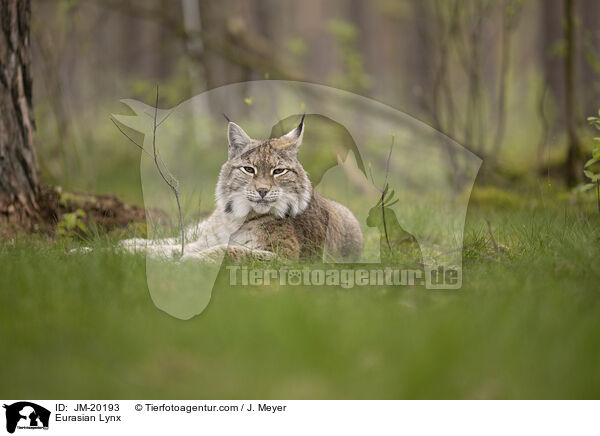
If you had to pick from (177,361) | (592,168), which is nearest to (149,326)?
(177,361)

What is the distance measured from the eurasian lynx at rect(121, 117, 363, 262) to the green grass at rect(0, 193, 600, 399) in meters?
0.70

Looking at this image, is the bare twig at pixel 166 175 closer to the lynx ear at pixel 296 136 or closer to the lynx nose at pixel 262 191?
the lynx nose at pixel 262 191

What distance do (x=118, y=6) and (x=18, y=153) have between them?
5182 millimetres

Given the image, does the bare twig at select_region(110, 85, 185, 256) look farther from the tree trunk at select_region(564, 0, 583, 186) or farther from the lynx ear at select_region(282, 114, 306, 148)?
the tree trunk at select_region(564, 0, 583, 186)

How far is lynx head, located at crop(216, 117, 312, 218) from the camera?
4.49 meters

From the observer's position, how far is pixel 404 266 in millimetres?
4289

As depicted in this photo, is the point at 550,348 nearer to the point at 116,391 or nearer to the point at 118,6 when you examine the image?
the point at 116,391

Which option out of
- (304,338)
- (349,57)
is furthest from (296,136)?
(349,57)

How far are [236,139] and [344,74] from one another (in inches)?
315

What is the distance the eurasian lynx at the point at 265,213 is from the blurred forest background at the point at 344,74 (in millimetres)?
1081

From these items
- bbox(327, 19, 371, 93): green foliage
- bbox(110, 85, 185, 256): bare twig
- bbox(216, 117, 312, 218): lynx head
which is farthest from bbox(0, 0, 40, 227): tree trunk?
bbox(327, 19, 371, 93): green foliage

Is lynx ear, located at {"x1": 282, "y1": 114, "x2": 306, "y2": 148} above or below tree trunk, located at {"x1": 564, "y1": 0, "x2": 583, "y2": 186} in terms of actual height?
below
